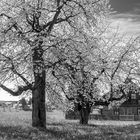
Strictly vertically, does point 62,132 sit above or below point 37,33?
below

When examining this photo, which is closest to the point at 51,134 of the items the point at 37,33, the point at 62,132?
the point at 62,132

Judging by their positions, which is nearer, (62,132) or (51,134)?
(51,134)

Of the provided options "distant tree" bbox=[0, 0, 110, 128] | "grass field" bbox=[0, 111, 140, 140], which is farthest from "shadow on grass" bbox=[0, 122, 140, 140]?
"distant tree" bbox=[0, 0, 110, 128]

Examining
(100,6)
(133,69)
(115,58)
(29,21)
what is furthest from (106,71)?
(29,21)

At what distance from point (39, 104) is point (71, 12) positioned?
6.72m

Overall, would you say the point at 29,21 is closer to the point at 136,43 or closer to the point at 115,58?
the point at 115,58

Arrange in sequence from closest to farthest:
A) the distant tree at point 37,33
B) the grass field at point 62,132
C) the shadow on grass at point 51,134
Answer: the shadow on grass at point 51,134 < the grass field at point 62,132 < the distant tree at point 37,33

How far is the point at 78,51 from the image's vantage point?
20.5 m

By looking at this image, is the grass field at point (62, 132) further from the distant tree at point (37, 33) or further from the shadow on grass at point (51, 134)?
the distant tree at point (37, 33)

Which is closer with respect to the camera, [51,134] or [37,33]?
[51,134]

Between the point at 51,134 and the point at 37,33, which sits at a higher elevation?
the point at 37,33

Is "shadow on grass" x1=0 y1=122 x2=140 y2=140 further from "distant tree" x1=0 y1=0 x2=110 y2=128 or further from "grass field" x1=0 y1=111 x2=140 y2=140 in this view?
"distant tree" x1=0 y1=0 x2=110 y2=128

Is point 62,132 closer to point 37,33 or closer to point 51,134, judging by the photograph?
point 51,134

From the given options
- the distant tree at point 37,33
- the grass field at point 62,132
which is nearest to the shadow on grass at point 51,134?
the grass field at point 62,132
